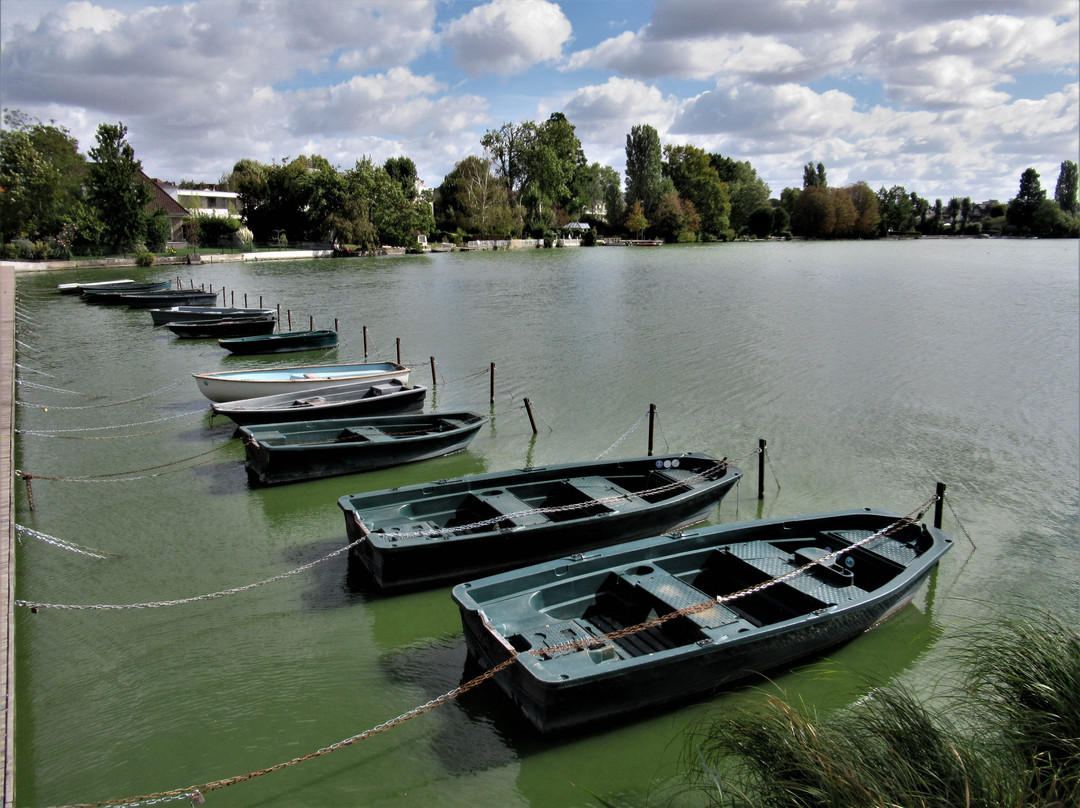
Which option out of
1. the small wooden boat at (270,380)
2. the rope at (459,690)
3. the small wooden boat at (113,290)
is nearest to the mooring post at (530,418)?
the small wooden boat at (270,380)

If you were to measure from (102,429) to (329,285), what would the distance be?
3317cm

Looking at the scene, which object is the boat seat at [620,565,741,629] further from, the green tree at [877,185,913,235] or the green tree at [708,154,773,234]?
the green tree at [877,185,913,235]

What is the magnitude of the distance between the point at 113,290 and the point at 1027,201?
157182 millimetres

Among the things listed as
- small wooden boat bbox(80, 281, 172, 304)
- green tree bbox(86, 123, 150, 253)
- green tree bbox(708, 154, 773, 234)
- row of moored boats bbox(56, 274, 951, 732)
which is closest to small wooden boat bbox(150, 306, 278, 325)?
small wooden boat bbox(80, 281, 172, 304)

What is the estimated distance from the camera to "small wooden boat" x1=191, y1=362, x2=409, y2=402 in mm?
16625

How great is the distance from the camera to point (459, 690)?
6.30 m

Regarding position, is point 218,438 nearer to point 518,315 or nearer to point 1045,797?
point 1045,797

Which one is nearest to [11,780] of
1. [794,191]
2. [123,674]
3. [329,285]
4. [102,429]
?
[123,674]

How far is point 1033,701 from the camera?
5.00m

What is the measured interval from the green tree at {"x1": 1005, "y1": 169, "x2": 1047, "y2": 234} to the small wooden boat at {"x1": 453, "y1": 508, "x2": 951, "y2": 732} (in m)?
159

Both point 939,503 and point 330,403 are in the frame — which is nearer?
point 939,503

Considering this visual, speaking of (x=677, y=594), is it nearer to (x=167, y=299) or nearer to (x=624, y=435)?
(x=624, y=435)

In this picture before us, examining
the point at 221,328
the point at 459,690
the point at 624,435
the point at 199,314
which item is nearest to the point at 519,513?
the point at 459,690

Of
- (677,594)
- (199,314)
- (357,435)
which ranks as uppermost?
(199,314)
